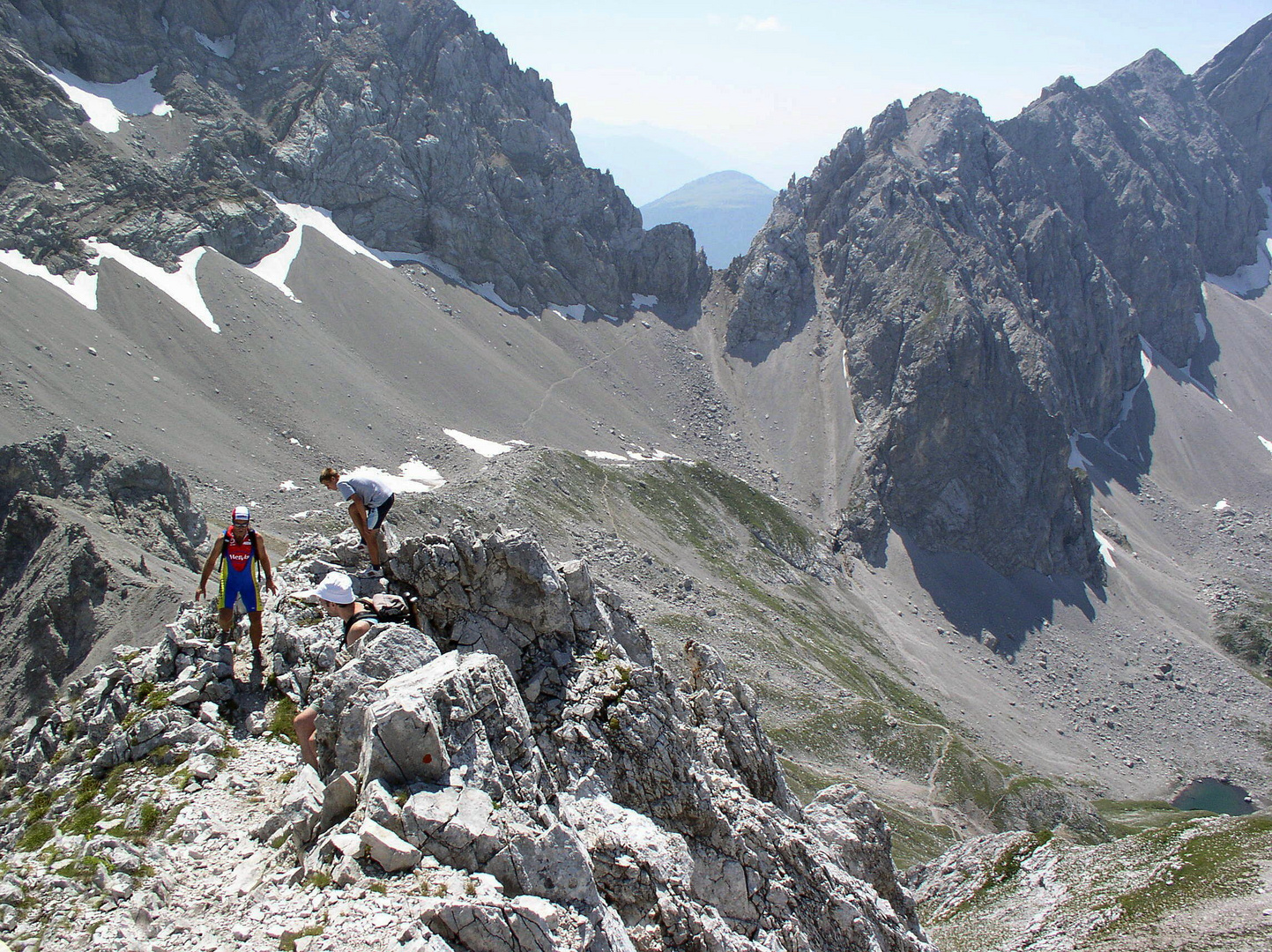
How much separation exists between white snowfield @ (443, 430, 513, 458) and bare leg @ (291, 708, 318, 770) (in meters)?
83.5

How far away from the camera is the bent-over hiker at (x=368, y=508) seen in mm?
17047

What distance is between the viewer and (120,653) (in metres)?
15.9

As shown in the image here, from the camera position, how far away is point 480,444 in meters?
98.1

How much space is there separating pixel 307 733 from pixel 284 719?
169 cm

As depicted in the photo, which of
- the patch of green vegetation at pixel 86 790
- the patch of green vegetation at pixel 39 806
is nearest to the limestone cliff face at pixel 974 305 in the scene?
the patch of green vegetation at pixel 86 790

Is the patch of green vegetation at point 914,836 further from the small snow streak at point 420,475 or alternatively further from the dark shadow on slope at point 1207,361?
the dark shadow on slope at point 1207,361

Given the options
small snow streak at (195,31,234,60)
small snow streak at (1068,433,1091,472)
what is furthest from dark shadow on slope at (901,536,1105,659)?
small snow streak at (195,31,234,60)

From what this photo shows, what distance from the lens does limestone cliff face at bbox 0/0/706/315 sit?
9919 centimetres

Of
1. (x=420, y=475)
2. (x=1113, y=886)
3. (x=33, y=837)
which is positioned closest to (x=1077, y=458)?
(x=420, y=475)

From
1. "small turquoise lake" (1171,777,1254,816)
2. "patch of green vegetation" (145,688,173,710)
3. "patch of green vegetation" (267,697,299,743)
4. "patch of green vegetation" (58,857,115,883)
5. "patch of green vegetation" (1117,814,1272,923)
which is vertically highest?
"patch of green vegetation" (267,697,299,743)

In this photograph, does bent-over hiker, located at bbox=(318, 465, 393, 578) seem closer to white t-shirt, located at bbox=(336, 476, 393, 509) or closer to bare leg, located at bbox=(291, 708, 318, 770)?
white t-shirt, located at bbox=(336, 476, 393, 509)

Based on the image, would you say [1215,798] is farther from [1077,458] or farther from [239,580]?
[239,580]

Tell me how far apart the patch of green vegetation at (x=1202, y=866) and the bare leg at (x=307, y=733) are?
3256cm

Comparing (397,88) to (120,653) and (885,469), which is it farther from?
(120,653)
